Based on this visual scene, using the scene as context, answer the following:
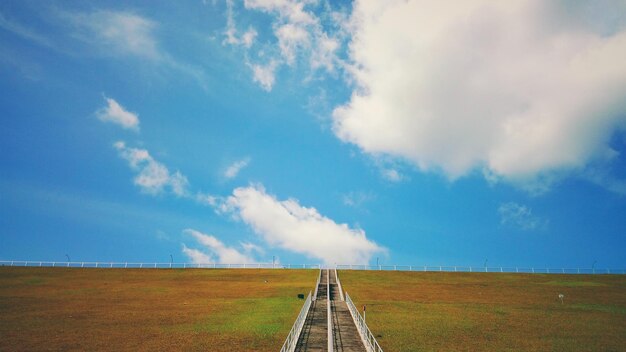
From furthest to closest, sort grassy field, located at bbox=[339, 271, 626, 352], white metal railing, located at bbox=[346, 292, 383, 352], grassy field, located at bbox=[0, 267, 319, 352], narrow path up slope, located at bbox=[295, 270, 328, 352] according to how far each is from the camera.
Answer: grassy field, located at bbox=[339, 271, 626, 352] < grassy field, located at bbox=[0, 267, 319, 352] < narrow path up slope, located at bbox=[295, 270, 328, 352] < white metal railing, located at bbox=[346, 292, 383, 352]

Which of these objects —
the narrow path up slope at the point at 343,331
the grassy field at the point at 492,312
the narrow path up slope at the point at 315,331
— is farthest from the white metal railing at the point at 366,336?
the narrow path up slope at the point at 315,331

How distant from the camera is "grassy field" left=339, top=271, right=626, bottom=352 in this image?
28.1 m

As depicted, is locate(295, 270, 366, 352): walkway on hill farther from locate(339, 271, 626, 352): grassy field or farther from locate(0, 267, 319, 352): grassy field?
locate(339, 271, 626, 352): grassy field

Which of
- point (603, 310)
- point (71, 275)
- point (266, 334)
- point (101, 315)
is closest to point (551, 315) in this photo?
point (603, 310)

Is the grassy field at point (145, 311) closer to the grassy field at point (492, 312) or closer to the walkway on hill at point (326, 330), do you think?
the walkway on hill at point (326, 330)

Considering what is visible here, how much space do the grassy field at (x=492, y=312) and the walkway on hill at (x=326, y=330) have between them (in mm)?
2057

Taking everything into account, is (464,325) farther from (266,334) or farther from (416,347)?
(266,334)

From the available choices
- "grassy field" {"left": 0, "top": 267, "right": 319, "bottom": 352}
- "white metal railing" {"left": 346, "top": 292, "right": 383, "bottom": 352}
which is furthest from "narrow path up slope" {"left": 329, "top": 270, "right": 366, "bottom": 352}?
"grassy field" {"left": 0, "top": 267, "right": 319, "bottom": 352}

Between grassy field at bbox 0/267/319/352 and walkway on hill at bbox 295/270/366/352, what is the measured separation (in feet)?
6.20

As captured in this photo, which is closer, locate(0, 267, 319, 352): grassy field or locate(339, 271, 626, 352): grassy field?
locate(0, 267, 319, 352): grassy field

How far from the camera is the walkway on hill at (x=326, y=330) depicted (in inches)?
962

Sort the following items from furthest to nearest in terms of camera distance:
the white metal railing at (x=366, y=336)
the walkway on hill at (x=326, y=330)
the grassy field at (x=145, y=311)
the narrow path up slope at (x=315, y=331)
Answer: the grassy field at (x=145, y=311)
the walkway on hill at (x=326, y=330)
the narrow path up slope at (x=315, y=331)
the white metal railing at (x=366, y=336)

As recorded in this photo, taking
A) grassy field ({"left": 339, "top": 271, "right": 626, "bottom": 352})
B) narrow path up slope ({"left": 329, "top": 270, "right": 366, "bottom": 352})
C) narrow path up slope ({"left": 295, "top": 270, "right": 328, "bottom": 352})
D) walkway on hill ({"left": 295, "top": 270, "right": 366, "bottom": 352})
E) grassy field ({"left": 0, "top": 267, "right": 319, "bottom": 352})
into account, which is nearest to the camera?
narrow path up slope ({"left": 295, "top": 270, "right": 328, "bottom": 352})

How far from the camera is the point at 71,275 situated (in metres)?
68.5
